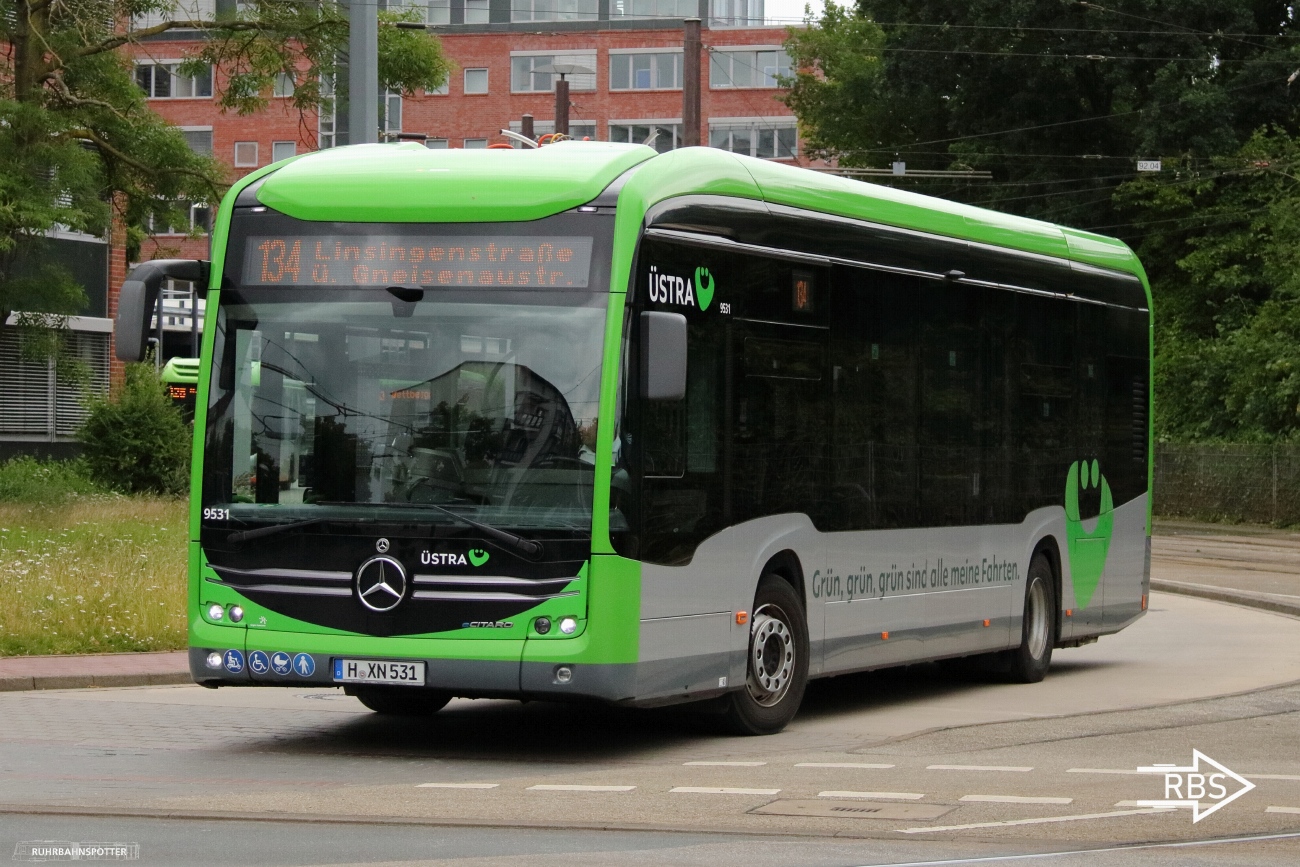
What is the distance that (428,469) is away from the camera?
10.8 metres

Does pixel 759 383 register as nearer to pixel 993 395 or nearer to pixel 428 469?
pixel 428 469

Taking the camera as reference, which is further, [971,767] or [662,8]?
[662,8]

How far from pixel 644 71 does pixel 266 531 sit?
72.7 m

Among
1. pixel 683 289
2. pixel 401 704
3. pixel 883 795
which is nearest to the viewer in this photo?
pixel 883 795

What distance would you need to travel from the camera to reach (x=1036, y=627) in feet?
52.4

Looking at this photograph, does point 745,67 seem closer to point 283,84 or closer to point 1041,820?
point 283,84

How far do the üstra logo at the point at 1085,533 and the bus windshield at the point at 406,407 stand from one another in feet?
21.5

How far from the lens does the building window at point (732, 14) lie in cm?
8094

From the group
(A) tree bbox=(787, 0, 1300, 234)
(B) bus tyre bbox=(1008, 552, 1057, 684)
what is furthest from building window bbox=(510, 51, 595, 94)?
(B) bus tyre bbox=(1008, 552, 1057, 684)

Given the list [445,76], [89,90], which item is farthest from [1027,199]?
[89,90]

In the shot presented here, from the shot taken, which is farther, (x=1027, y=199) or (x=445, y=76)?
(x=1027, y=199)

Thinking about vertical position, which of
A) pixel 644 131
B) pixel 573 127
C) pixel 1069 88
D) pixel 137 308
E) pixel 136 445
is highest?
pixel 573 127

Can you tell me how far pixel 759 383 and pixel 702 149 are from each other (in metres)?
1.32

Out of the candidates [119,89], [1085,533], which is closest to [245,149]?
[119,89]
